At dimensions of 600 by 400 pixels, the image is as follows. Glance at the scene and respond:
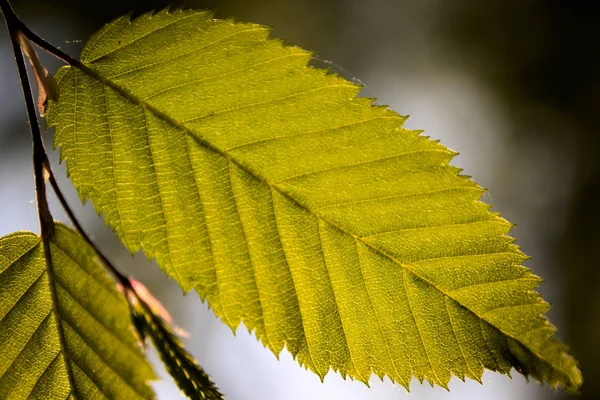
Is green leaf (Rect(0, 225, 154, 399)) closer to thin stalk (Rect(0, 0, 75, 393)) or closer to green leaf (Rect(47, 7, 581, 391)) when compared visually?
thin stalk (Rect(0, 0, 75, 393))

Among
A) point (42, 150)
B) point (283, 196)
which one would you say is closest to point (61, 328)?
point (42, 150)

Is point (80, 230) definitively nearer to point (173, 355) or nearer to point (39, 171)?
point (39, 171)

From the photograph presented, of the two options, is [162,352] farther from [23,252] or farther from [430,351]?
[430,351]

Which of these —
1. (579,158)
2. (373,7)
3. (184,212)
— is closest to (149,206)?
(184,212)

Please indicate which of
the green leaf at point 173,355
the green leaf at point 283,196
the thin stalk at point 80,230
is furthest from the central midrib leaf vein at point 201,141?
the green leaf at point 173,355

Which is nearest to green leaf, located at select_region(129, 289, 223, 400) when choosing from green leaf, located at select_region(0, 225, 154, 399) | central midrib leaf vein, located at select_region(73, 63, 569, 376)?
green leaf, located at select_region(0, 225, 154, 399)

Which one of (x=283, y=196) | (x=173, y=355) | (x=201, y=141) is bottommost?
(x=173, y=355)

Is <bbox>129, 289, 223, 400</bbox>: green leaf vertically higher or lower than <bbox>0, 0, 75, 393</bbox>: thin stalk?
lower
